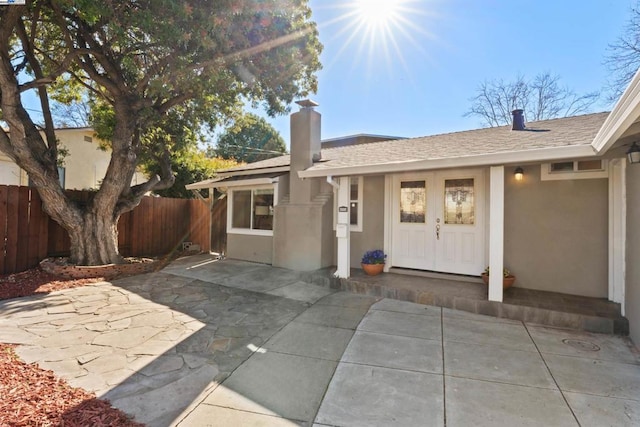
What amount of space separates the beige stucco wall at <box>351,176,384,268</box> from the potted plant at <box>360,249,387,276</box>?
0.35 m

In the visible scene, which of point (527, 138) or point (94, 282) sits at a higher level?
point (527, 138)

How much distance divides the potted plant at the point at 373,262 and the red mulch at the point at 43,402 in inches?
202

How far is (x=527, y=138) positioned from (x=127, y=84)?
9712 millimetres

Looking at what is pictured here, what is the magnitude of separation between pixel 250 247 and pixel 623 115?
328 inches

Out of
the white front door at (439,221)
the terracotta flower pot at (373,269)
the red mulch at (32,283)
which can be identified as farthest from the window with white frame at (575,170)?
the red mulch at (32,283)

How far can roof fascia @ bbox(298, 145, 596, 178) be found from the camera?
428 centimetres

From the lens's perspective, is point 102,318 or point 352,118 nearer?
point 102,318

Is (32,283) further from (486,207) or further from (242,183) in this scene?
(486,207)

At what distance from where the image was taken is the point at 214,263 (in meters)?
9.09

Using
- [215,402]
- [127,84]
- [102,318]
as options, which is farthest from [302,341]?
[127,84]

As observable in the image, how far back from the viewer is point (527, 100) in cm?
1845

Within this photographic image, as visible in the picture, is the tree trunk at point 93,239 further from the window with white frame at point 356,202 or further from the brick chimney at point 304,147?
the window with white frame at point 356,202

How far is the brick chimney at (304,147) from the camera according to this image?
7.96 m

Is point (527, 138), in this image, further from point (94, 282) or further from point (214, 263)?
point (94, 282)
